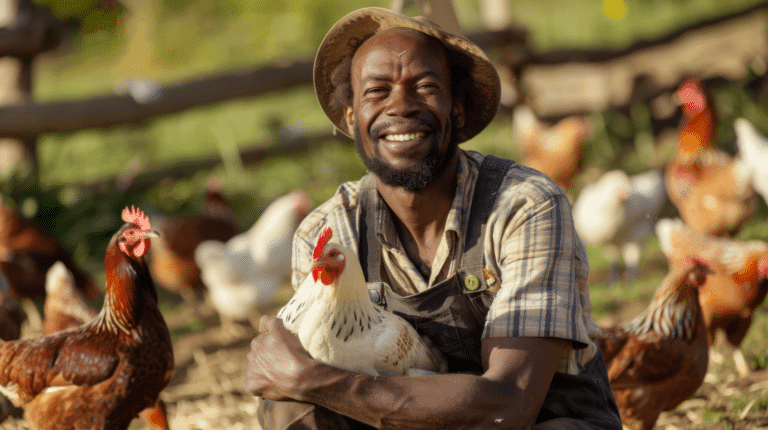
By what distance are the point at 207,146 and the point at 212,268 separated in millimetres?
6166

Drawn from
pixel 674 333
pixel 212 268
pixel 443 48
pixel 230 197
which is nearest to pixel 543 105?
pixel 230 197

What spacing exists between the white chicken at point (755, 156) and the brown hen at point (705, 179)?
0.12 m

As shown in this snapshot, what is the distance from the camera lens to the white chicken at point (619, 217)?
17.3 feet

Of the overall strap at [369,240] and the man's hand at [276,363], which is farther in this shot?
the overall strap at [369,240]

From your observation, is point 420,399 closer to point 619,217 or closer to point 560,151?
point 619,217

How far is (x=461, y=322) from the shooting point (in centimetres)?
226

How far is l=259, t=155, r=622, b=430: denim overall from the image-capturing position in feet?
6.97

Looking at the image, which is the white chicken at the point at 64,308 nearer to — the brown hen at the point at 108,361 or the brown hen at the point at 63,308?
the brown hen at the point at 63,308

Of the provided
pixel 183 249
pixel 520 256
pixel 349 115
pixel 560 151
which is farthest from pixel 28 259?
pixel 560 151

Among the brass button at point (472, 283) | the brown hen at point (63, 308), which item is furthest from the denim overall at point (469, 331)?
the brown hen at point (63, 308)

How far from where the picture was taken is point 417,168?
7.56 feet

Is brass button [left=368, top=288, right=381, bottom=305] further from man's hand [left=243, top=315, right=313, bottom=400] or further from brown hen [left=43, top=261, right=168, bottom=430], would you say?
brown hen [left=43, top=261, right=168, bottom=430]

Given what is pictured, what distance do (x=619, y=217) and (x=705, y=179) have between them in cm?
73

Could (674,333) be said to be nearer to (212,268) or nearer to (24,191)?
(212,268)
